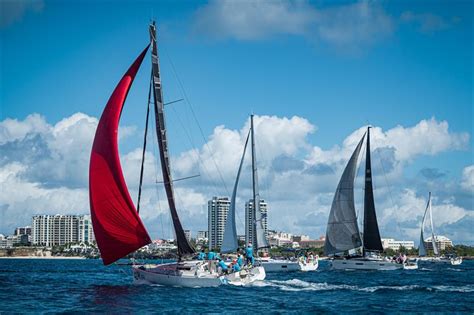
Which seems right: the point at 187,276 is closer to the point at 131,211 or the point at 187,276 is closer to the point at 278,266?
the point at 131,211

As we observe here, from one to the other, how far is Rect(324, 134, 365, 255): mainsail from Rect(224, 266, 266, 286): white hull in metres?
29.5

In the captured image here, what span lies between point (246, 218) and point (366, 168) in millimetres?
14609

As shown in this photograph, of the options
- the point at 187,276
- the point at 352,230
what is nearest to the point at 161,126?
the point at 187,276

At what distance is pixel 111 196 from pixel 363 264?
4070 centimetres

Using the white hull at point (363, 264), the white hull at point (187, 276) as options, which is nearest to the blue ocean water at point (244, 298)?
the white hull at point (187, 276)

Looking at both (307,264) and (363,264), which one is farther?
(307,264)

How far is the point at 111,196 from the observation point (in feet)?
135

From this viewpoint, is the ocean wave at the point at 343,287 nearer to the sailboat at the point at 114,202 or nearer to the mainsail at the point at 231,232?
the sailboat at the point at 114,202

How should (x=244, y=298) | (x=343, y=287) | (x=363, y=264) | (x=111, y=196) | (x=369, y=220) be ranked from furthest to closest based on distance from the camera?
(x=369, y=220) → (x=363, y=264) → (x=343, y=287) → (x=111, y=196) → (x=244, y=298)

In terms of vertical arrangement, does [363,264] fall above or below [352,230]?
below

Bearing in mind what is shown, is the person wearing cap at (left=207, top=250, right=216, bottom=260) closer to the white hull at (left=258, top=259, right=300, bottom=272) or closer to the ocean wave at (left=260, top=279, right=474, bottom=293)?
the ocean wave at (left=260, top=279, right=474, bottom=293)

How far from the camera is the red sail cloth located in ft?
135

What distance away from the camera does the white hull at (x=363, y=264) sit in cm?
7456

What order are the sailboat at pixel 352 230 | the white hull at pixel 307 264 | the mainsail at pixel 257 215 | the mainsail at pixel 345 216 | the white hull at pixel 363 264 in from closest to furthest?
the mainsail at pixel 257 215, the white hull at pixel 307 264, the white hull at pixel 363 264, the sailboat at pixel 352 230, the mainsail at pixel 345 216
